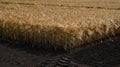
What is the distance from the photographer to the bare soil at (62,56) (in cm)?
772

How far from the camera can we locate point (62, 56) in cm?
817

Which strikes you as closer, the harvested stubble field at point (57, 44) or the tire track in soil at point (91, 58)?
the tire track in soil at point (91, 58)

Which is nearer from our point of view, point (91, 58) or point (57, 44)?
point (91, 58)

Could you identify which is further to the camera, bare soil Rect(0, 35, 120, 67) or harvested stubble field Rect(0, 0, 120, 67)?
harvested stubble field Rect(0, 0, 120, 67)

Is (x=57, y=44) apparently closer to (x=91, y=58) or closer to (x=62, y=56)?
(x=62, y=56)

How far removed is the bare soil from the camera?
7.72m

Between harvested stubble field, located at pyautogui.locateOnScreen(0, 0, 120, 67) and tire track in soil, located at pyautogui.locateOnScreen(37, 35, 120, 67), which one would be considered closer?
tire track in soil, located at pyautogui.locateOnScreen(37, 35, 120, 67)

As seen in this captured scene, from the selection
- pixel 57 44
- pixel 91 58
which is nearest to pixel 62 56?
pixel 57 44

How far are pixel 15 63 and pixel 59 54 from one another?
1269 mm

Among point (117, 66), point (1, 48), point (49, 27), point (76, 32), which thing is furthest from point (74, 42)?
point (1, 48)

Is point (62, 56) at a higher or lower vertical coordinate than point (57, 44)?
lower

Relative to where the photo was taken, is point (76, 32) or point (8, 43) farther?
point (8, 43)

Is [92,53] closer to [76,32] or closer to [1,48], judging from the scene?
[76,32]

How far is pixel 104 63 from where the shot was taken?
7.71 m
